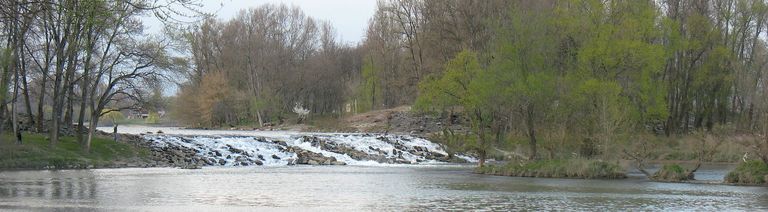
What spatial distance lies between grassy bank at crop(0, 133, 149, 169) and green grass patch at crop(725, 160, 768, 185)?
2894 centimetres

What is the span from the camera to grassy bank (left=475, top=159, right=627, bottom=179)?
38.1 meters

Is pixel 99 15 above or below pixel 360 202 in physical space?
above

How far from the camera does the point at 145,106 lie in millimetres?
45312

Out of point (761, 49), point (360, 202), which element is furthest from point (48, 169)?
point (761, 49)

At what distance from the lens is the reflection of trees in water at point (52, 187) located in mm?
25016

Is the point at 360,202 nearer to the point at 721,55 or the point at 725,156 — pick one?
the point at 725,156

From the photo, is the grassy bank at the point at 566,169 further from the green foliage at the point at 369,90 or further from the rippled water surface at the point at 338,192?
the green foliage at the point at 369,90

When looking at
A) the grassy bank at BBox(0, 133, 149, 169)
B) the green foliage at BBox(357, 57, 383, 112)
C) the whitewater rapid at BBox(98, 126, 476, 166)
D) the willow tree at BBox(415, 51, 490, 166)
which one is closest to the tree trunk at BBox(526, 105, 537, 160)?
the willow tree at BBox(415, 51, 490, 166)

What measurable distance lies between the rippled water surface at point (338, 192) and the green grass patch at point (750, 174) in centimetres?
Answer: 183

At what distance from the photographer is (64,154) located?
4153cm

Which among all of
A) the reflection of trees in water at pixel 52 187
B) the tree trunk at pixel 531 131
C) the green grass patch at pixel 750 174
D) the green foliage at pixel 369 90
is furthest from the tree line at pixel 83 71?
the green foliage at pixel 369 90

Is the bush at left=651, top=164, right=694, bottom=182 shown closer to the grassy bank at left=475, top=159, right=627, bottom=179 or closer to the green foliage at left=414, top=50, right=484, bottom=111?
A: the grassy bank at left=475, top=159, right=627, bottom=179

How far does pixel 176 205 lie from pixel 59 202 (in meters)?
3.22

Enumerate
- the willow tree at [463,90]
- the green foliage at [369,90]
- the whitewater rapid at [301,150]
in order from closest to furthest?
the willow tree at [463,90] < the whitewater rapid at [301,150] < the green foliage at [369,90]
